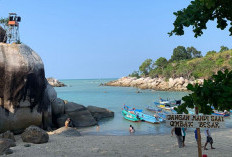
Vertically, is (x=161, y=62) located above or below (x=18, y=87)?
above

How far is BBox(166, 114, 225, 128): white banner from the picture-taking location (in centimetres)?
728

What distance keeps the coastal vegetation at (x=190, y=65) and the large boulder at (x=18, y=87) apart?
220 ft

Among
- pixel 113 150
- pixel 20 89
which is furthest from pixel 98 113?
pixel 113 150

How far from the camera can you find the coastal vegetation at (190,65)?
278ft

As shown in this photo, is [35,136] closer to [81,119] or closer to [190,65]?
[81,119]

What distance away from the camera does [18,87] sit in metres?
18.9

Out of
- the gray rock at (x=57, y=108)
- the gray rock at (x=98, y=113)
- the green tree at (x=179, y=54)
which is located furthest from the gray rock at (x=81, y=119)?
the green tree at (x=179, y=54)

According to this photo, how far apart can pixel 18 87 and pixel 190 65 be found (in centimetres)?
8126

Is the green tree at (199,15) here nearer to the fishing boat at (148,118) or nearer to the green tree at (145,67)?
the fishing boat at (148,118)

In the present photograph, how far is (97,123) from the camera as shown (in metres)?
27.5

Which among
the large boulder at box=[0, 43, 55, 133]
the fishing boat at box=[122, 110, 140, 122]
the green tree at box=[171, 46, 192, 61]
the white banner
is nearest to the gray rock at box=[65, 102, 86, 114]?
the large boulder at box=[0, 43, 55, 133]

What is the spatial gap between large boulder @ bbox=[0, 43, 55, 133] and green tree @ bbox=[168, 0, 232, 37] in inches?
582

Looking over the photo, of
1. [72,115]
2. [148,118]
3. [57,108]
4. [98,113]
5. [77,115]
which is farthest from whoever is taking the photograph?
[98,113]

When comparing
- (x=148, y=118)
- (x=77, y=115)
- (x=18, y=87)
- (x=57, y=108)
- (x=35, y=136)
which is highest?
(x=18, y=87)
